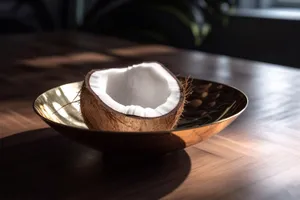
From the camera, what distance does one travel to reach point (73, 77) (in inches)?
37.3

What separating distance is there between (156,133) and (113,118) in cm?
6

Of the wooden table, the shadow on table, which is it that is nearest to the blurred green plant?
the wooden table

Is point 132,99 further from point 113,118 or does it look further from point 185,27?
point 185,27

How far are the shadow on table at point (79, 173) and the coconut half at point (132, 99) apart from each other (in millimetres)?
38

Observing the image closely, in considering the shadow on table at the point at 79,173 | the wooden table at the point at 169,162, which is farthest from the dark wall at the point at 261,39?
the shadow on table at the point at 79,173

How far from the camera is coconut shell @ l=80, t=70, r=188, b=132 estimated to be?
498 millimetres

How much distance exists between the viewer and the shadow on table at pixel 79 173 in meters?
0.46

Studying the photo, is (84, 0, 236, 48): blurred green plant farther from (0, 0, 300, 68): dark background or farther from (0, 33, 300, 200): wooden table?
(0, 33, 300, 200): wooden table

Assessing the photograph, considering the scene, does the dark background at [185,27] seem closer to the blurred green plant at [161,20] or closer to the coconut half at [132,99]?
the blurred green plant at [161,20]

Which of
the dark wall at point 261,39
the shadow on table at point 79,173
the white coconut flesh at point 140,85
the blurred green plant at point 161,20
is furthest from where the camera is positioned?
the blurred green plant at point 161,20

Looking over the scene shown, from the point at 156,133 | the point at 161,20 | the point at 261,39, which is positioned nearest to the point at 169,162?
the point at 156,133

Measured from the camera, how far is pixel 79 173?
50cm

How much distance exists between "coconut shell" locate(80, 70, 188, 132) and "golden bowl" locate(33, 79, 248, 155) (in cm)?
2

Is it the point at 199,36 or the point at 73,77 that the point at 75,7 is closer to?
the point at 199,36
